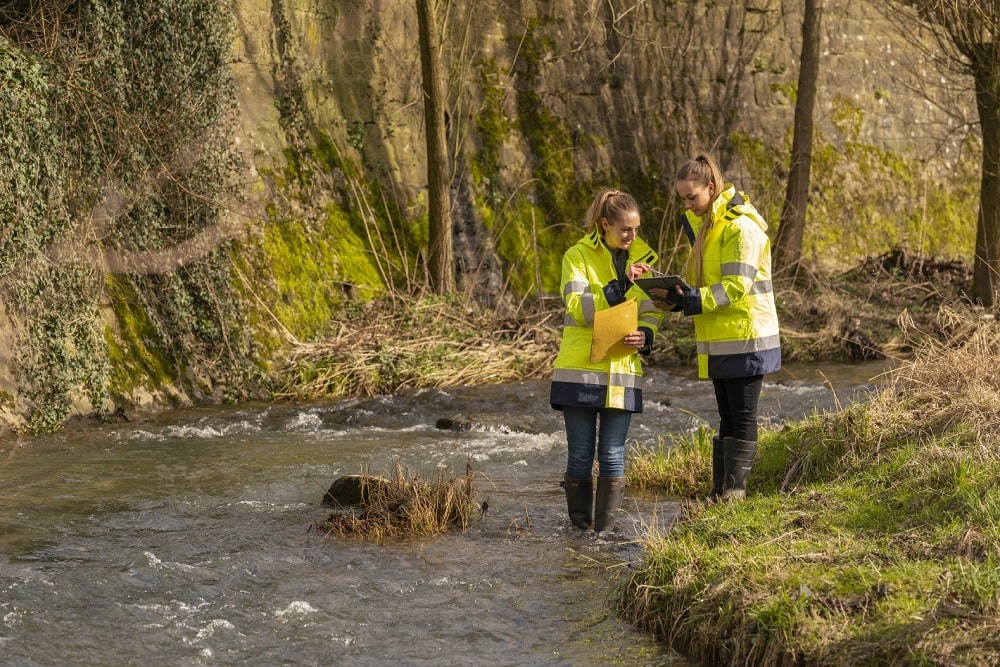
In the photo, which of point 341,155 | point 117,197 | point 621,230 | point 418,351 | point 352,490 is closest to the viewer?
point 621,230

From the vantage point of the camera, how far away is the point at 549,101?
1747 cm

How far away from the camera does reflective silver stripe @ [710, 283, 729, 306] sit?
7.02 meters

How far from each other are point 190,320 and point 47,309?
180 centimetres

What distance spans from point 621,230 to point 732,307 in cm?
80

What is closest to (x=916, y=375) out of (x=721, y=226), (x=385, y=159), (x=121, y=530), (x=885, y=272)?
(x=721, y=226)

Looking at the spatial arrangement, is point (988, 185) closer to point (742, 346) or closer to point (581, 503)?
point (742, 346)

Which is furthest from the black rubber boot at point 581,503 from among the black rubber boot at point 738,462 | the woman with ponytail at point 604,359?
the black rubber boot at point 738,462

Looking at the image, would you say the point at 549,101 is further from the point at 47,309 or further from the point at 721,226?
the point at 721,226

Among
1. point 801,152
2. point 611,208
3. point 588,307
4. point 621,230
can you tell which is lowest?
point 588,307

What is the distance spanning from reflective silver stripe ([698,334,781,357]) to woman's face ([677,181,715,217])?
81cm

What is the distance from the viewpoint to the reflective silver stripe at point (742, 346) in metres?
7.12

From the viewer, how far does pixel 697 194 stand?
284 inches

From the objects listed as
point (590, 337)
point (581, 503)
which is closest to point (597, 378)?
point (590, 337)

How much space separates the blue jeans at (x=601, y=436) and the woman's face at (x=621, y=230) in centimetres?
98
